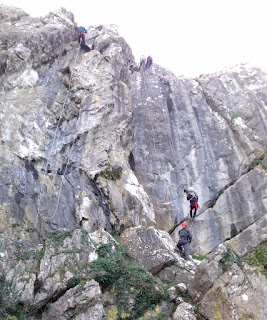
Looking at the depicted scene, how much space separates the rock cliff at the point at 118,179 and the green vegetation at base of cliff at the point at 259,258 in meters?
0.22

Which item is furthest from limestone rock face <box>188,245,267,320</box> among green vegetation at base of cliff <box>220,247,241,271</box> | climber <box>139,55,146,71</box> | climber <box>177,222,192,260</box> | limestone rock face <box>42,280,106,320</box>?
climber <box>139,55,146,71</box>

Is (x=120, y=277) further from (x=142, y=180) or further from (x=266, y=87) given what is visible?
(x=266, y=87)

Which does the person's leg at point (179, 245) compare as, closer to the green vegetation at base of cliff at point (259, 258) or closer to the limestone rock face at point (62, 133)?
the limestone rock face at point (62, 133)

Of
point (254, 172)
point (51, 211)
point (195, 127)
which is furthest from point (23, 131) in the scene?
point (254, 172)

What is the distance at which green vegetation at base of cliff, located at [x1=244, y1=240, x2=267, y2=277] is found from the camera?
443 inches

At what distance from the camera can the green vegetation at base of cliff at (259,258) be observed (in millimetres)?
11258

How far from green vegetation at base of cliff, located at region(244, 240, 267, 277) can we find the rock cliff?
0.73 ft

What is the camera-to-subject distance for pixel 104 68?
2050cm

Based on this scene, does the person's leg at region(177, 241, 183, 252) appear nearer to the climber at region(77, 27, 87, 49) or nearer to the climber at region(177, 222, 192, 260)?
the climber at region(177, 222, 192, 260)

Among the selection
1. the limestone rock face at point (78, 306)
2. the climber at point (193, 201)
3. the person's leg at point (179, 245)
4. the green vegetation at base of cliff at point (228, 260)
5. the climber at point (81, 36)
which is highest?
the climber at point (81, 36)

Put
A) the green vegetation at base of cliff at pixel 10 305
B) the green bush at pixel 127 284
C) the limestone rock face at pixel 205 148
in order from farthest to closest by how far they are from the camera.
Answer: the limestone rock face at pixel 205 148 < the green bush at pixel 127 284 < the green vegetation at base of cliff at pixel 10 305

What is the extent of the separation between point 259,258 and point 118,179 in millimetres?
7246

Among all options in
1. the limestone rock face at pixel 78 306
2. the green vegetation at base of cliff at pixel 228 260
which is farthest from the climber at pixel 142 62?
the limestone rock face at pixel 78 306

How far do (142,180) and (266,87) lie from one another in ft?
39.0
